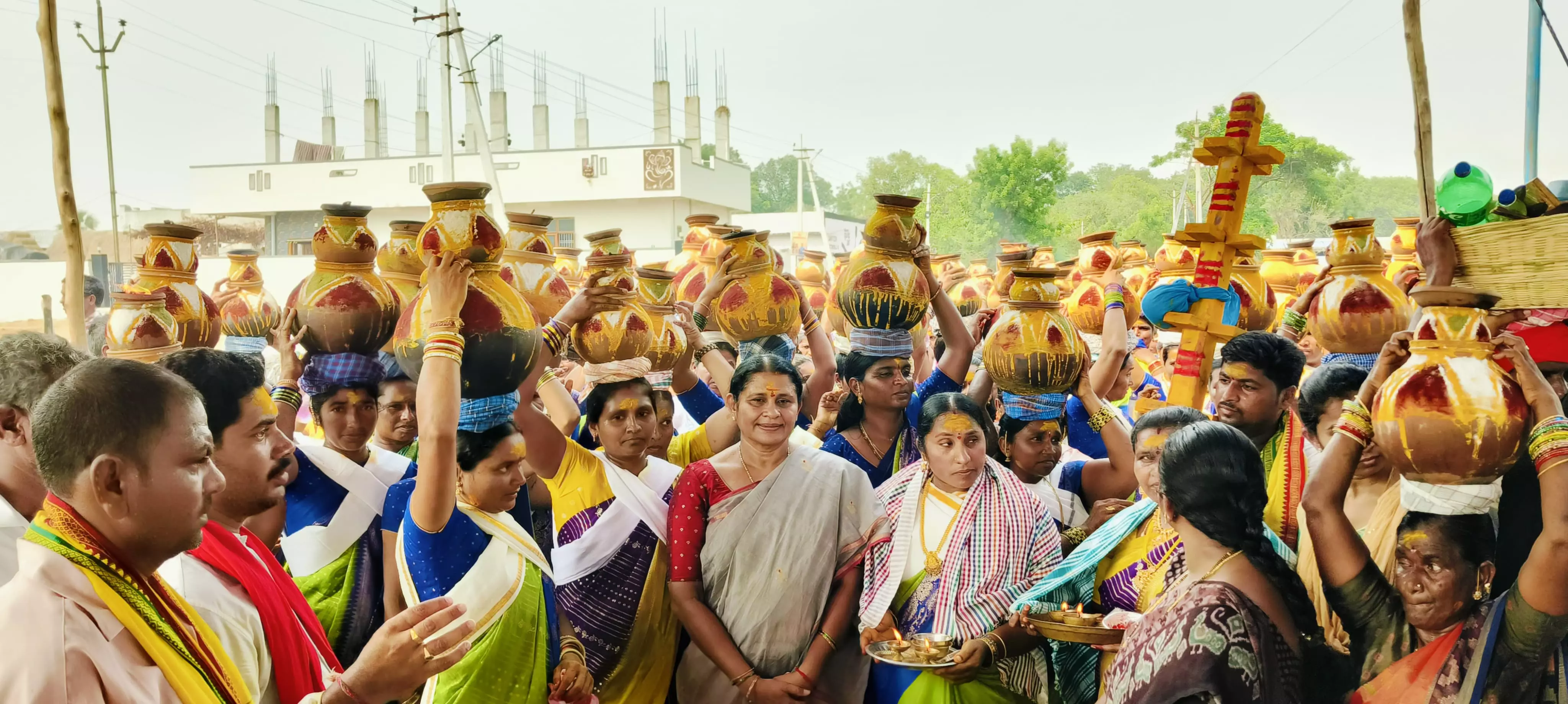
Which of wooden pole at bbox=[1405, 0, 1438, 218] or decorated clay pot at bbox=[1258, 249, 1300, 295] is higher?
wooden pole at bbox=[1405, 0, 1438, 218]

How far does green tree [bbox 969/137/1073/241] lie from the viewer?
32.1 m

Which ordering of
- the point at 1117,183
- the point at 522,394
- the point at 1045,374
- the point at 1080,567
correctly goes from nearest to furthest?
the point at 1080,567, the point at 522,394, the point at 1045,374, the point at 1117,183

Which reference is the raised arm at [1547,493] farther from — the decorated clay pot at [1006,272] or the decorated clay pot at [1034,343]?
the decorated clay pot at [1006,272]

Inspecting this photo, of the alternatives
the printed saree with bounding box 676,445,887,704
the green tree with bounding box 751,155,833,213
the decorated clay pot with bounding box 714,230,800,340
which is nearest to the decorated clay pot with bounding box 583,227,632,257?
the decorated clay pot with bounding box 714,230,800,340

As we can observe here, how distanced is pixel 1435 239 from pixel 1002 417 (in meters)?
2.41

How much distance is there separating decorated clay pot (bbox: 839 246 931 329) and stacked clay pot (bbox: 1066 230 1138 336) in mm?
2033

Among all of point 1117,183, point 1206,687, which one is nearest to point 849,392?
point 1206,687

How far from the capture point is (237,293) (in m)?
6.01

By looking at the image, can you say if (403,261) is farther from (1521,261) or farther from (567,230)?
(567,230)

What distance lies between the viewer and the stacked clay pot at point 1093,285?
6668mm

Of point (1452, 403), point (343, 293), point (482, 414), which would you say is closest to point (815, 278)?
point (343, 293)

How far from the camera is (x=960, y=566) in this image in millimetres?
4074

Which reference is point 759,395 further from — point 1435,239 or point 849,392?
point 1435,239

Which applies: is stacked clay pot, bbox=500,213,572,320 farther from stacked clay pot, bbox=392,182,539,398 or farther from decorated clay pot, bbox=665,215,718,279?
decorated clay pot, bbox=665,215,718,279
